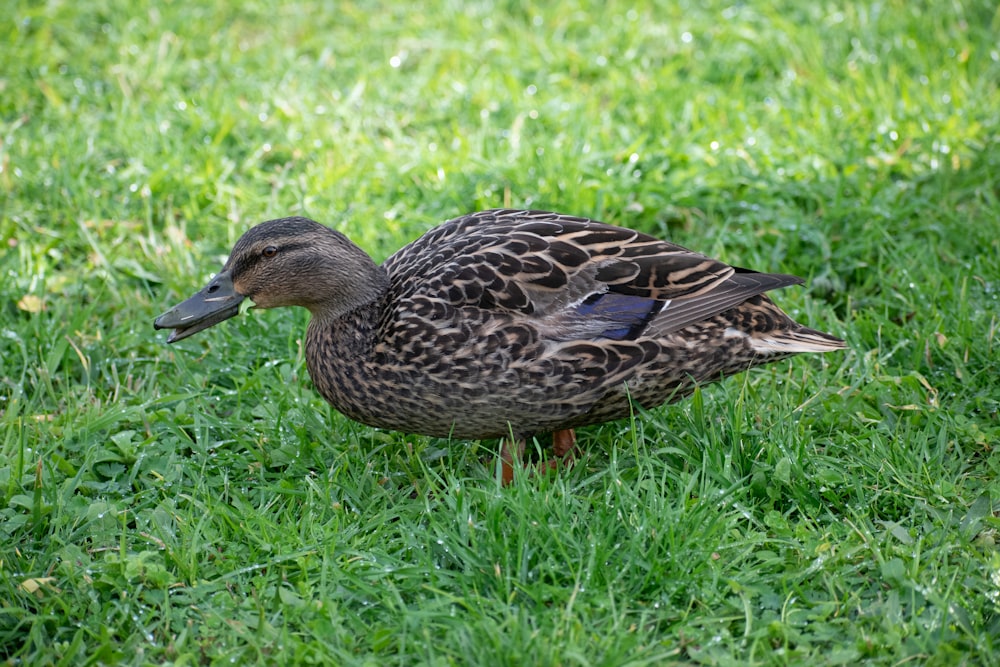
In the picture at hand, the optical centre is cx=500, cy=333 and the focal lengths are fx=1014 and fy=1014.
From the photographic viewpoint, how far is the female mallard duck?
3391 millimetres

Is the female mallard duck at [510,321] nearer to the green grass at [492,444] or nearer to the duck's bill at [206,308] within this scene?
the duck's bill at [206,308]

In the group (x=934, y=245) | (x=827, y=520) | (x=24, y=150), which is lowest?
(x=827, y=520)

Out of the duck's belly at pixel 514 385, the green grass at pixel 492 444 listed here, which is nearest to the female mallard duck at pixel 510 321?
the duck's belly at pixel 514 385

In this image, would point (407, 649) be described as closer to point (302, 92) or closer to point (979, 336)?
point (979, 336)

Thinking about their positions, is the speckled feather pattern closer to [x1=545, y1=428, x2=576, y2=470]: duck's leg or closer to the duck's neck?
the duck's neck

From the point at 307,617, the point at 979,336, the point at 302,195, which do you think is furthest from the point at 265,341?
the point at 979,336

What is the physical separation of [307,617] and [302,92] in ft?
12.8

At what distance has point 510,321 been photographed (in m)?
3.41

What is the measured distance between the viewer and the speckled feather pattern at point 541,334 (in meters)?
3.38

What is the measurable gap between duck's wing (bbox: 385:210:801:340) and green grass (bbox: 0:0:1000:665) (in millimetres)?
382

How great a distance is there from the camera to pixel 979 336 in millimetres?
4012

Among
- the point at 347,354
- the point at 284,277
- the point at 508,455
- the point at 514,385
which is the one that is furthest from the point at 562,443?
the point at 284,277

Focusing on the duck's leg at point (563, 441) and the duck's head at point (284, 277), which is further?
the duck's leg at point (563, 441)

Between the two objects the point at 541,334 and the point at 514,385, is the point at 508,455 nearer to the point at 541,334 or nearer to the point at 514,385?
the point at 514,385
